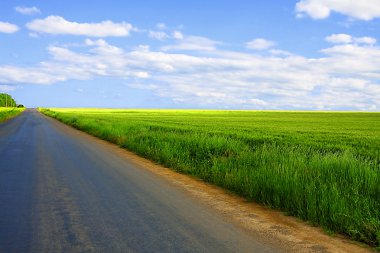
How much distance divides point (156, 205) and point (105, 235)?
2.02 metres

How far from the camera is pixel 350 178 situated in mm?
8883

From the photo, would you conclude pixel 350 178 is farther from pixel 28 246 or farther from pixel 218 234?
pixel 28 246

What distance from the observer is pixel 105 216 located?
6898mm

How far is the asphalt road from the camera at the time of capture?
5441 millimetres

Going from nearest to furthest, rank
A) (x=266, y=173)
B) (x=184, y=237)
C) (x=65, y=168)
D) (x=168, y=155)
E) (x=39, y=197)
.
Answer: (x=184, y=237)
(x=39, y=197)
(x=266, y=173)
(x=65, y=168)
(x=168, y=155)

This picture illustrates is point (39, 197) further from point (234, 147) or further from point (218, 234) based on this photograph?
point (234, 147)

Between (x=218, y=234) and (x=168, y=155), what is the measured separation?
29.8ft

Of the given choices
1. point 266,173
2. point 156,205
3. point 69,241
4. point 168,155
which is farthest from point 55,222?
point 168,155

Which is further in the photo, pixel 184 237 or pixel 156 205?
pixel 156 205

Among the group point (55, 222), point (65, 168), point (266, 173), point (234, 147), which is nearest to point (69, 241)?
point (55, 222)

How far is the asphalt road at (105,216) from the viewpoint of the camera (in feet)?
17.9

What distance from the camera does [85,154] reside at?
16.5m

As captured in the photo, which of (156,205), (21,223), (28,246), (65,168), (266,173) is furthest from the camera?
(65,168)

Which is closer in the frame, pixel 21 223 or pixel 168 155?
pixel 21 223
